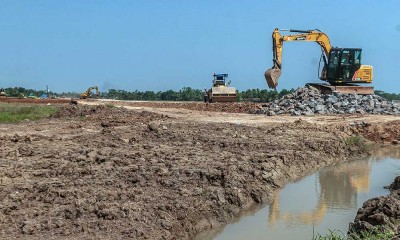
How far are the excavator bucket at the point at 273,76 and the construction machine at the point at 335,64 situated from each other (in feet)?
0.57

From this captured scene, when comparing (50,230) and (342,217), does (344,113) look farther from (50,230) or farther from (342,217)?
(50,230)

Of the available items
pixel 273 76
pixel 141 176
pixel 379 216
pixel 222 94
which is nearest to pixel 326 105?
pixel 273 76

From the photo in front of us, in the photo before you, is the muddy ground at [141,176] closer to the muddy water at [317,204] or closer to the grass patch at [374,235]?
the muddy water at [317,204]

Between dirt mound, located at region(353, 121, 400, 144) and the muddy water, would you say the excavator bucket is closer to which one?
dirt mound, located at region(353, 121, 400, 144)

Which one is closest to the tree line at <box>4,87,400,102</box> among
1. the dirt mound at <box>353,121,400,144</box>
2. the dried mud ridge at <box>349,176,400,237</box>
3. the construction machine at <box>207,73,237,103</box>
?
the construction machine at <box>207,73,237,103</box>

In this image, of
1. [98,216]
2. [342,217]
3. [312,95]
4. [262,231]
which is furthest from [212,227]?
[312,95]

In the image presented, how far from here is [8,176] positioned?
24.6 ft

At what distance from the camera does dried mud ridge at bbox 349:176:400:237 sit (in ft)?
19.4

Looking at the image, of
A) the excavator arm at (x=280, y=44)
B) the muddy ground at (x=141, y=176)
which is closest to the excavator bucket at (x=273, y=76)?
the excavator arm at (x=280, y=44)

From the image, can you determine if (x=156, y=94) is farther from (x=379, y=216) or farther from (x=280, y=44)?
(x=379, y=216)

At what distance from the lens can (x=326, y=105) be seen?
2552 centimetres

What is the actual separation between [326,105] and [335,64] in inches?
176

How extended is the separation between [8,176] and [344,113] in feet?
65.5

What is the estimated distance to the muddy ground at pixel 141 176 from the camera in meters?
6.13
